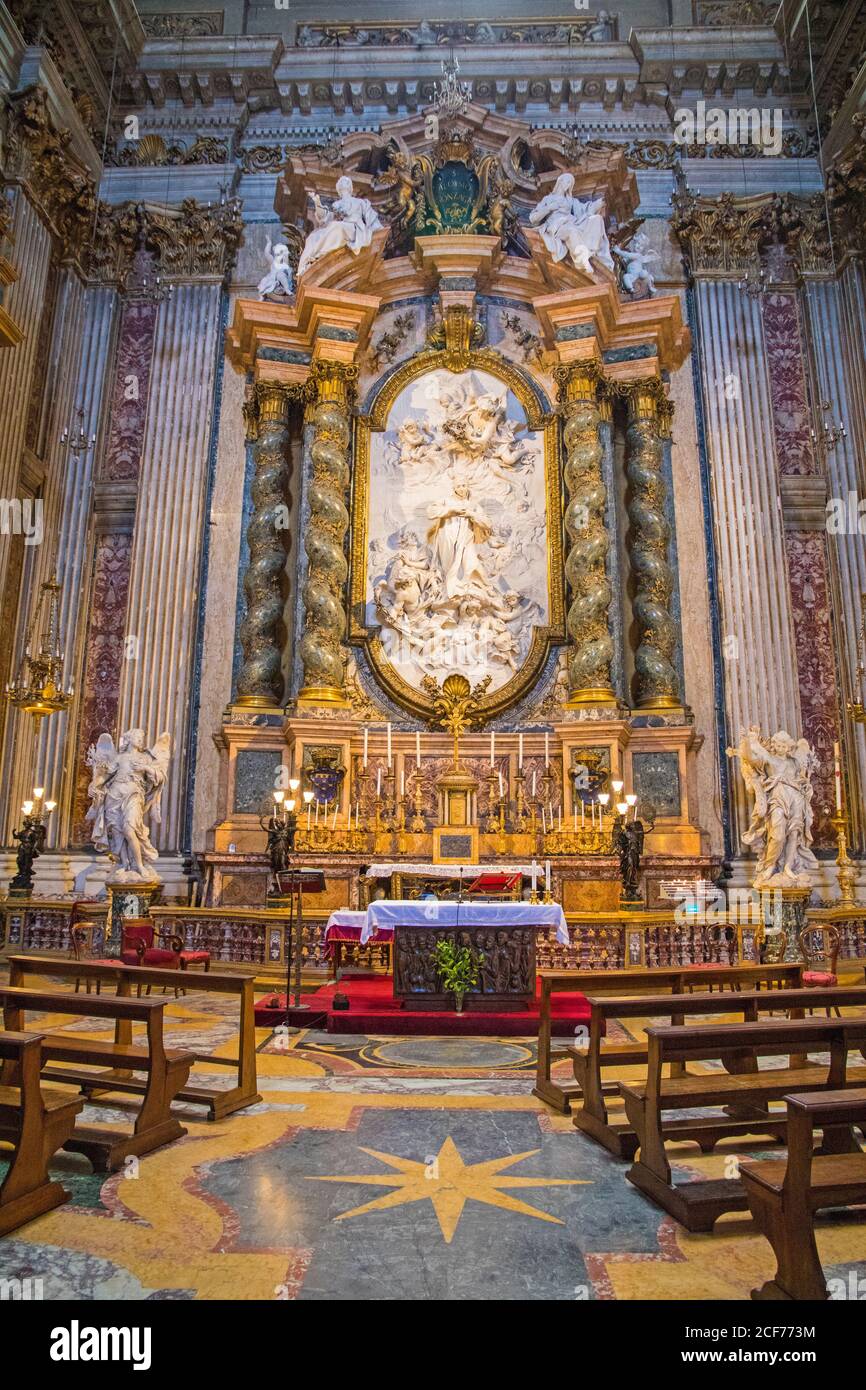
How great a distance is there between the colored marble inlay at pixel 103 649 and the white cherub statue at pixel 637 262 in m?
9.22

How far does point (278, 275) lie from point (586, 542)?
23.1ft

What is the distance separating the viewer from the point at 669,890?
12352 mm

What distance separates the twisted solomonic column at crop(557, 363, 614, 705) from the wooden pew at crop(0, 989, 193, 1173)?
9.20 m

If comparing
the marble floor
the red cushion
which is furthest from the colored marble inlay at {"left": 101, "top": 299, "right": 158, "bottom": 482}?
the red cushion

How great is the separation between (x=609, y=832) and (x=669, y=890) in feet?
4.53

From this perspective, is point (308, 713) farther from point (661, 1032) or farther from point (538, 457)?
point (661, 1032)

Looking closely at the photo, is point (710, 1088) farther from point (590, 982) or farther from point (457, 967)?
point (457, 967)

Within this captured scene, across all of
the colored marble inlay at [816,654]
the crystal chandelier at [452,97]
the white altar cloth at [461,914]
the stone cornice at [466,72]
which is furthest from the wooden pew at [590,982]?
the stone cornice at [466,72]

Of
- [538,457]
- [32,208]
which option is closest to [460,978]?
[538,457]

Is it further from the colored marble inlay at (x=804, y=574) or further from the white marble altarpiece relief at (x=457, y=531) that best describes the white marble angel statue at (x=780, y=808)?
the white marble altarpiece relief at (x=457, y=531)

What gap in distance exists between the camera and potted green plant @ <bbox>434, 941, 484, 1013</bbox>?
7.88m

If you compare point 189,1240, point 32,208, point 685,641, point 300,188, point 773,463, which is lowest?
point 189,1240

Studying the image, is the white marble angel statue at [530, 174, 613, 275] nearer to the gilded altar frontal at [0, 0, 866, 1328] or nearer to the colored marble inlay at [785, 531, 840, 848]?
the gilded altar frontal at [0, 0, 866, 1328]

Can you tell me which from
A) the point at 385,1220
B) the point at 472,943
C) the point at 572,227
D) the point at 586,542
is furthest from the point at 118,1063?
the point at 572,227
